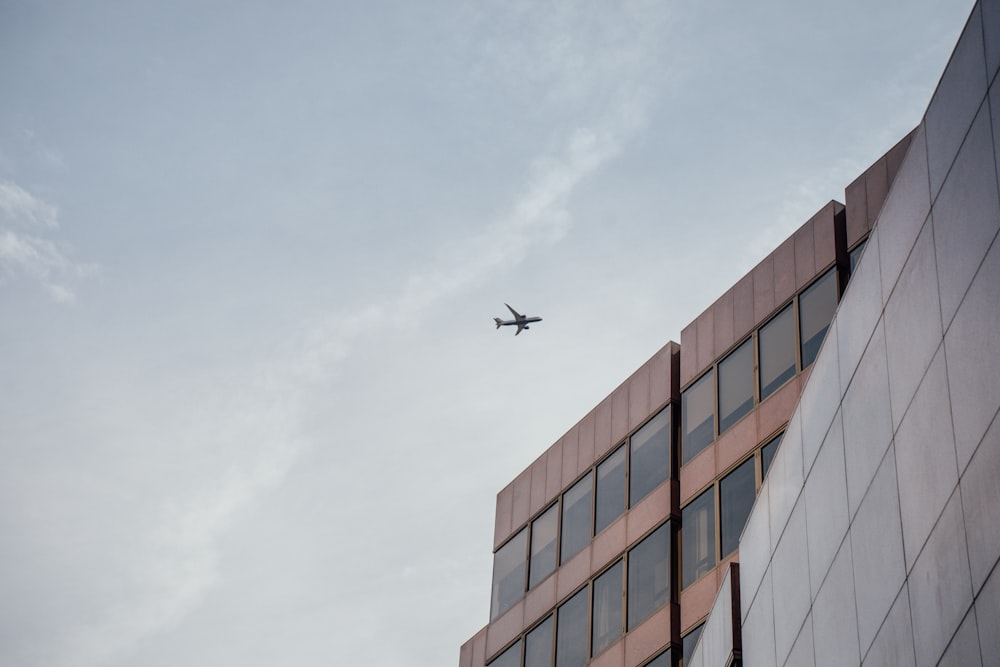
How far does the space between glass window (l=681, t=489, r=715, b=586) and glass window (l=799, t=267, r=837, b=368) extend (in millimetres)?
4635

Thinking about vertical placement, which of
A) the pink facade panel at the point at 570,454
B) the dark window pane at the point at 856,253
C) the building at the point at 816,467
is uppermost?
the pink facade panel at the point at 570,454

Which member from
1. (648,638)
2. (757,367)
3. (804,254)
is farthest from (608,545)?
(804,254)

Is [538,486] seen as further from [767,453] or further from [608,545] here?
[767,453]

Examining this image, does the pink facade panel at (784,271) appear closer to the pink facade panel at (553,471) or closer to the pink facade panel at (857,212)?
the pink facade panel at (857,212)

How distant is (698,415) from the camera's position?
3709 cm

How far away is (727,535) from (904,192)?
638 inches

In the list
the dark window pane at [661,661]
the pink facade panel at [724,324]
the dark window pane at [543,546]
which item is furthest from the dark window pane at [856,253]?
the dark window pane at [543,546]

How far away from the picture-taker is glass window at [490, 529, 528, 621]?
43.1 meters

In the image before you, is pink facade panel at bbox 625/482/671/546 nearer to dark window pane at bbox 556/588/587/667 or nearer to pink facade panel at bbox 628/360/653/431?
dark window pane at bbox 556/588/587/667

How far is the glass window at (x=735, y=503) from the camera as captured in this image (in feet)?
109

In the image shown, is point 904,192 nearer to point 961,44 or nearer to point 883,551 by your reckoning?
point 961,44

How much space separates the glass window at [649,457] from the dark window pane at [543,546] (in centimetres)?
415

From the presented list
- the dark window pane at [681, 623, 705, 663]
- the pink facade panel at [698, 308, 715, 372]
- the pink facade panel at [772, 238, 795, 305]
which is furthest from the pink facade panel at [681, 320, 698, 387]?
the dark window pane at [681, 623, 705, 663]

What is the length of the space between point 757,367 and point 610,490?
6982 millimetres
